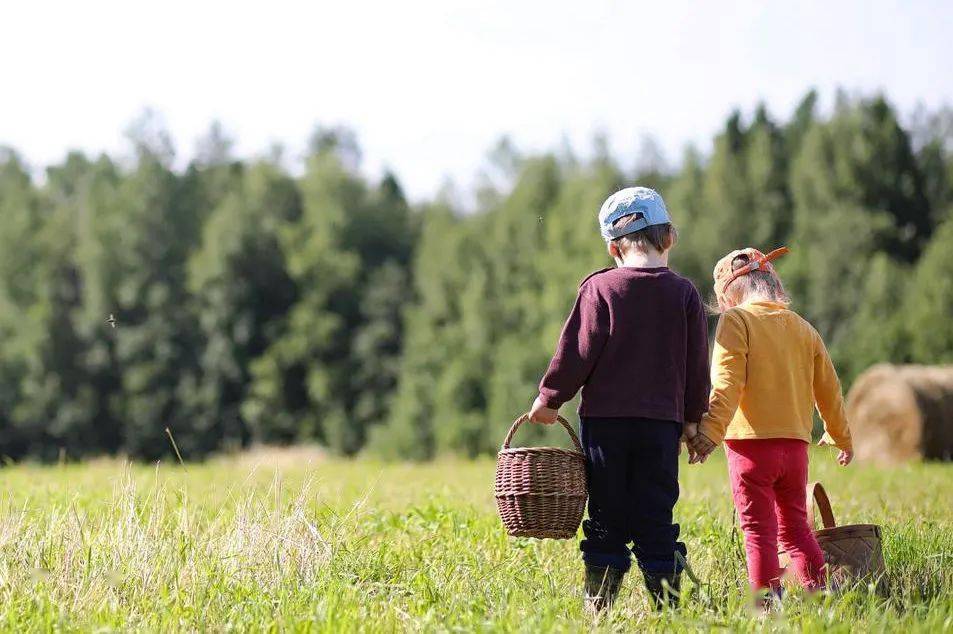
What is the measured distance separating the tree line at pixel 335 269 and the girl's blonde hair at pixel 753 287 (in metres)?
29.9

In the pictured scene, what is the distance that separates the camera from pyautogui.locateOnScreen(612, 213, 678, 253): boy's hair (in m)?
5.01

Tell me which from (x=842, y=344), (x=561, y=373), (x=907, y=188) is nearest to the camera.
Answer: (x=561, y=373)

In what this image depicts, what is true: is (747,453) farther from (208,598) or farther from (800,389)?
(208,598)

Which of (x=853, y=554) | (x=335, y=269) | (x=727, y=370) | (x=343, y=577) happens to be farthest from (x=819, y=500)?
(x=335, y=269)

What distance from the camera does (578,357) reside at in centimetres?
491

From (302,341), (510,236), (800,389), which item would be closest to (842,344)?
(510,236)

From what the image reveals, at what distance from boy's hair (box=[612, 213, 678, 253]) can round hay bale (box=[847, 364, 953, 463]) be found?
13.0 meters

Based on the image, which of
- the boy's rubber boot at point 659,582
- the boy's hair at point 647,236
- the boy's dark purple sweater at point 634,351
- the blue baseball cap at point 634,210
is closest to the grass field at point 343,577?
the boy's rubber boot at point 659,582

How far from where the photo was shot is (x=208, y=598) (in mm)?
4562

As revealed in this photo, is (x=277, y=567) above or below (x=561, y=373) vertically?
below

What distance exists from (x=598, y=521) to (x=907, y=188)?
1388 inches

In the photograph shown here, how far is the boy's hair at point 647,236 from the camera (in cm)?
501

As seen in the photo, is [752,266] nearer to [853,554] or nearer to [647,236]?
[647,236]

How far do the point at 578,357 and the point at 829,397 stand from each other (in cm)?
142
